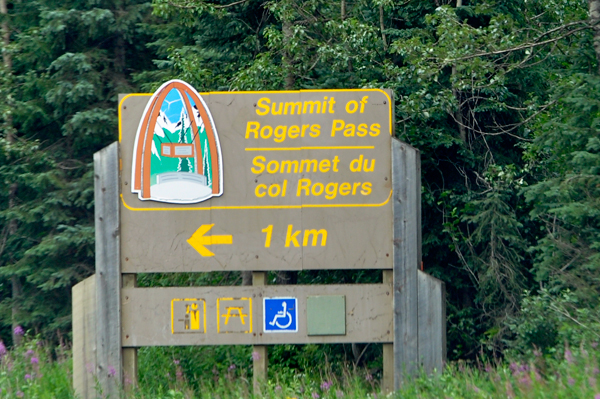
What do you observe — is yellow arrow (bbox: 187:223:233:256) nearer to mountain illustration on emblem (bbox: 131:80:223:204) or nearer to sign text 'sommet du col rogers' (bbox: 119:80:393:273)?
sign text 'sommet du col rogers' (bbox: 119:80:393:273)

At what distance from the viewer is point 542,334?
7711 mm

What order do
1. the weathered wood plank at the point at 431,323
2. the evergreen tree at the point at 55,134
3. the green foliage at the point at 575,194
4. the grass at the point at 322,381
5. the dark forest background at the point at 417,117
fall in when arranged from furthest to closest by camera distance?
the evergreen tree at the point at 55,134 < the dark forest background at the point at 417,117 < the green foliage at the point at 575,194 < the weathered wood plank at the point at 431,323 < the grass at the point at 322,381

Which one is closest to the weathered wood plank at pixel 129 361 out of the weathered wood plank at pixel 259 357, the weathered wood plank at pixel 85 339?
the weathered wood plank at pixel 85 339

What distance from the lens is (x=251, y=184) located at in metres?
6.57

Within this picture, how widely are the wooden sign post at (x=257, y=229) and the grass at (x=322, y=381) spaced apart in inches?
15.5

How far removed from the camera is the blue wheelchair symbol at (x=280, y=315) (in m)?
6.53

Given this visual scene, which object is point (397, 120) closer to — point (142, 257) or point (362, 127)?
point (362, 127)

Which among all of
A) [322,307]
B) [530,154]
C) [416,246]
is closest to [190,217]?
[322,307]

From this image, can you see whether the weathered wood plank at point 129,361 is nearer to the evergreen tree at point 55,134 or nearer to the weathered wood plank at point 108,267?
the weathered wood plank at point 108,267

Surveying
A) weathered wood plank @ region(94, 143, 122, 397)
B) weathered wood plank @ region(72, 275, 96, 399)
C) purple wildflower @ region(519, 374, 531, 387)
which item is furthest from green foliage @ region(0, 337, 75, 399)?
purple wildflower @ region(519, 374, 531, 387)

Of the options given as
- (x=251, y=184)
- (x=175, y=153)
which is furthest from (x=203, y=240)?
(x=175, y=153)

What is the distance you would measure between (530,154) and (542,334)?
252 centimetres

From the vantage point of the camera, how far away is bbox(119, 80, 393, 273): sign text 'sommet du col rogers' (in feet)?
21.4

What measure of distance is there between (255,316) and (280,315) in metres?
0.24
